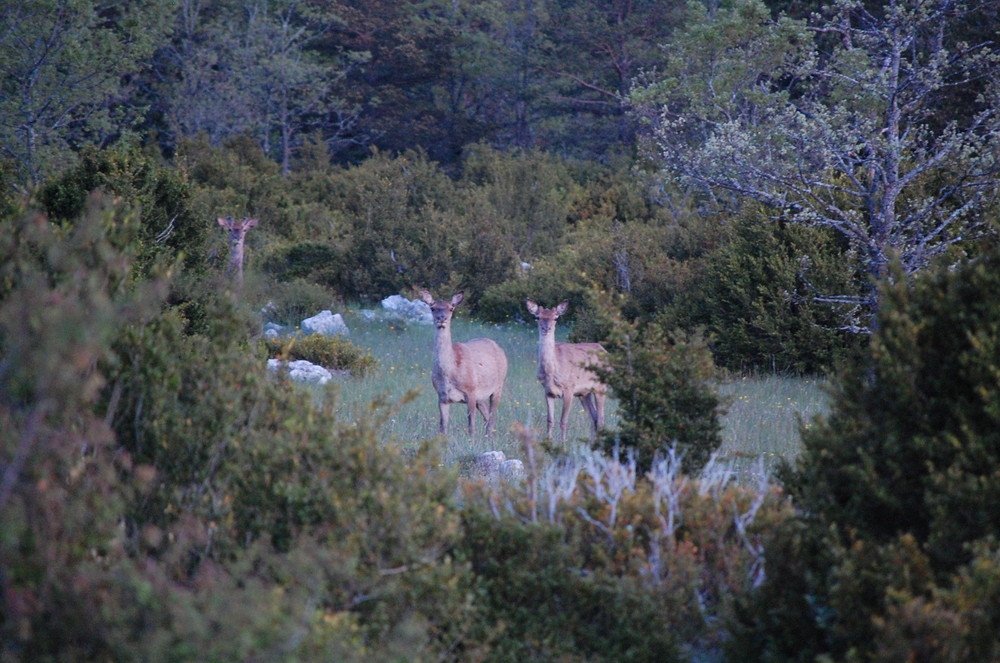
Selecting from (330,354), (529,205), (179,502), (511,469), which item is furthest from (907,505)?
(529,205)

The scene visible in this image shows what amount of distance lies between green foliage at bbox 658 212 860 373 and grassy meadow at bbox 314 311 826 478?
0.61m

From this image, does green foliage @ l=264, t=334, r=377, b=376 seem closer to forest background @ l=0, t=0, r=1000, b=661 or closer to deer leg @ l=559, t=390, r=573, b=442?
forest background @ l=0, t=0, r=1000, b=661

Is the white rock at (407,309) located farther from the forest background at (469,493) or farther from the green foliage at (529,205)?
the forest background at (469,493)

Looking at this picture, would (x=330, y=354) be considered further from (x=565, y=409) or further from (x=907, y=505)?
(x=907, y=505)

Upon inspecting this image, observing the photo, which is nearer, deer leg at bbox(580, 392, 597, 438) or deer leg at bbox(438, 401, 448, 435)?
deer leg at bbox(438, 401, 448, 435)

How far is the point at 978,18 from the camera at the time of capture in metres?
17.3

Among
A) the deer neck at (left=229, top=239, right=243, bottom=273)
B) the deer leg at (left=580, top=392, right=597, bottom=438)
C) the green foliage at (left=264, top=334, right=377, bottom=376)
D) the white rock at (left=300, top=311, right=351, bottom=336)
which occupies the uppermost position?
the deer neck at (left=229, top=239, right=243, bottom=273)

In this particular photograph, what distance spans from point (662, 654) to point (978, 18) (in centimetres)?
1685

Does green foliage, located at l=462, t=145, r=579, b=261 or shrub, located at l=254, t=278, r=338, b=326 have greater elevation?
green foliage, located at l=462, t=145, r=579, b=261

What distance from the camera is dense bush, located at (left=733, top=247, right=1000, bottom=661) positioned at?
347 cm

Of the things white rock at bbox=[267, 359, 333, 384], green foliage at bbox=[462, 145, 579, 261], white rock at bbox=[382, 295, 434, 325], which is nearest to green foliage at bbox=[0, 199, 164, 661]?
white rock at bbox=[267, 359, 333, 384]

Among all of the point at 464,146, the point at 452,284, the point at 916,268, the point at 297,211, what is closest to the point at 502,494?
the point at 916,268

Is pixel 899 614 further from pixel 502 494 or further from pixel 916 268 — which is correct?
pixel 916 268

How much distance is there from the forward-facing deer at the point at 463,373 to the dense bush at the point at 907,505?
560 centimetres
